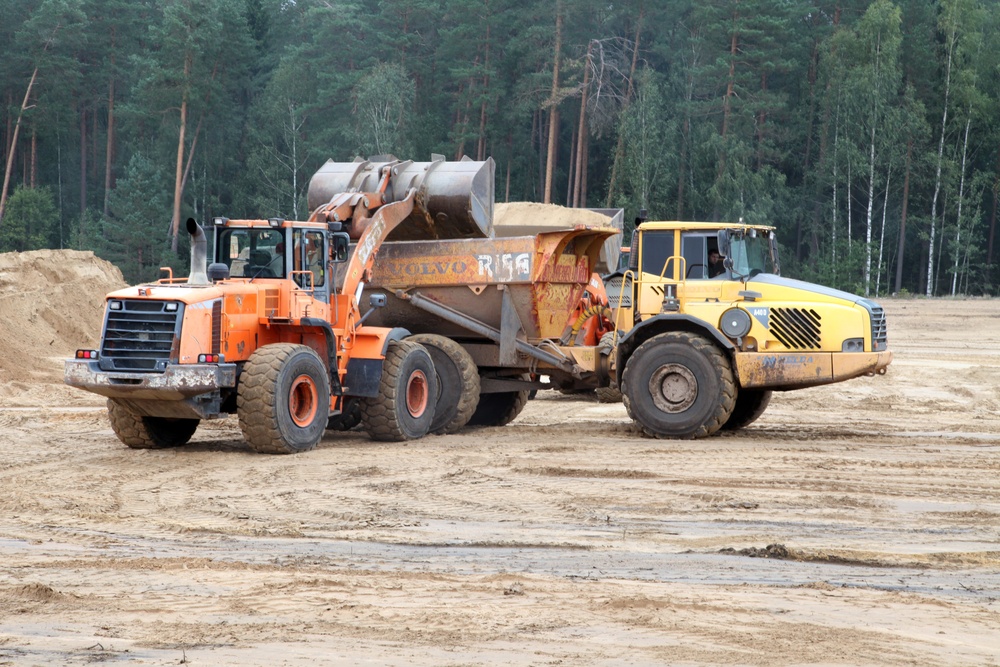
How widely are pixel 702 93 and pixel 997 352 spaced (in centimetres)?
2651

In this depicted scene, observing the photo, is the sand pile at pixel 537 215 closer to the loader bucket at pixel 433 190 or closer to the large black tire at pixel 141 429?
the loader bucket at pixel 433 190

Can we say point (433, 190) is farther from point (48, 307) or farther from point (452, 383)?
point (48, 307)

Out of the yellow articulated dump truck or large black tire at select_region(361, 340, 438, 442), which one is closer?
the yellow articulated dump truck

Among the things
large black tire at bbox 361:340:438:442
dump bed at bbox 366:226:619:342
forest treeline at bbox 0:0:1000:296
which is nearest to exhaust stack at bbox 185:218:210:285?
large black tire at bbox 361:340:438:442

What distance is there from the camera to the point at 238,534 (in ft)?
27.2

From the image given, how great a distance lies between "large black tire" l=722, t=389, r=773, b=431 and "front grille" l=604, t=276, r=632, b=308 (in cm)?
177

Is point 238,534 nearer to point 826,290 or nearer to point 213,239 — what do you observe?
point 213,239

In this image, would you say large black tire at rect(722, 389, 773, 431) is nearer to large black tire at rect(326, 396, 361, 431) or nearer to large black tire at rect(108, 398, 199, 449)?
large black tire at rect(326, 396, 361, 431)

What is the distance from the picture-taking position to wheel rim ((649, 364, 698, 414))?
13.1 metres

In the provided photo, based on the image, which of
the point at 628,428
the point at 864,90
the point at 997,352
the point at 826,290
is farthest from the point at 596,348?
the point at 864,90

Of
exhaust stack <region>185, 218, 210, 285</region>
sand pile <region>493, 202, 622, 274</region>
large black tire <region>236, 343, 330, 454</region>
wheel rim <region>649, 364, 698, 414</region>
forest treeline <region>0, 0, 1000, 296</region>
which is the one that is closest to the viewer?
large black tire <region>236, 343, 330, 454</region>

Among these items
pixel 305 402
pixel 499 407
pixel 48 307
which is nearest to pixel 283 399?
pixel 305 402

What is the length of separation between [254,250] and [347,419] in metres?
2.92

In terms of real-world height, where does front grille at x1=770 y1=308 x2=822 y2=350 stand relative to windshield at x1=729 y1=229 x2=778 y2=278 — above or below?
below
